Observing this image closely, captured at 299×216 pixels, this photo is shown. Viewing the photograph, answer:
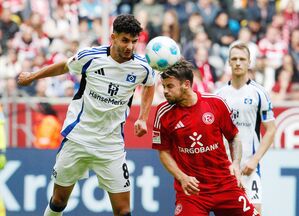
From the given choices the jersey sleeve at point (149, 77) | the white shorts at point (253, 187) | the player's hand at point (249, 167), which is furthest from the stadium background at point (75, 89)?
the jersey sleeve at point (149, 77)

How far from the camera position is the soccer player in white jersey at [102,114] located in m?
8.29

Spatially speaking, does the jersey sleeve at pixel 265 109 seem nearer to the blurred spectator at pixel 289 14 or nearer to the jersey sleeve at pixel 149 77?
the jersey sleeve at pixel 149 77

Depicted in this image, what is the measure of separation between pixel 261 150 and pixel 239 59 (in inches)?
38.8


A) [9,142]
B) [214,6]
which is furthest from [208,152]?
[214,6]

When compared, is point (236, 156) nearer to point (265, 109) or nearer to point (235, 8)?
point (265, 109)

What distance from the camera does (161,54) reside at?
8141 mm

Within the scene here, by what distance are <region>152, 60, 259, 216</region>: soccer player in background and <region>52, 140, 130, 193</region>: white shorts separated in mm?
974

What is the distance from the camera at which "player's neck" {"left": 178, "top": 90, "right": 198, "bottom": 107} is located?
7.54 metres

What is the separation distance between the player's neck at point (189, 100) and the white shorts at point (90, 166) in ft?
3.91

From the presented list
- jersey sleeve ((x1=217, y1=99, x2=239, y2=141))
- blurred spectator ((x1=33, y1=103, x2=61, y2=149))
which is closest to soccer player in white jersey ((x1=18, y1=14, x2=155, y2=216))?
jersey sleeve ((x1=217, y1=99, x2=239, y2=141))

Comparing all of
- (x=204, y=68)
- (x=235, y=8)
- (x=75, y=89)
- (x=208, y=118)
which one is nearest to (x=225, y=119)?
(x=208, y=118)

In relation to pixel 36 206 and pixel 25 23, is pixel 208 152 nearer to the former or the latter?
pixel 36 206

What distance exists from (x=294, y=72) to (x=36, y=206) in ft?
20.3

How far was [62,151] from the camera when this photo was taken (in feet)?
28.2
